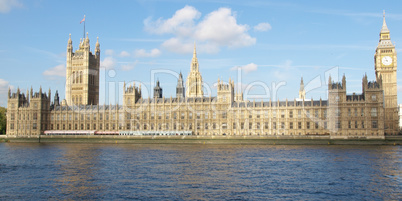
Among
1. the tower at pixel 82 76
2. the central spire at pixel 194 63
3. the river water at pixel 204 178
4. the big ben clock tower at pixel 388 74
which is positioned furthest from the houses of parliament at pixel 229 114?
the central spire at pixel 194 63

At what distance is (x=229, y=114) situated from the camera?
403 feet

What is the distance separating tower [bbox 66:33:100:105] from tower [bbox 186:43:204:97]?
4179 centimetres

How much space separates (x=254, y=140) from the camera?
108562 mm

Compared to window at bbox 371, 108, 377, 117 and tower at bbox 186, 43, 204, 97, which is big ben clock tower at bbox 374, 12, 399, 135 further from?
tower at bbox 186, 43, 204, 97

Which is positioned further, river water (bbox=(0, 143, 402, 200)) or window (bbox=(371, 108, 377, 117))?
window (bbox=(371, 108, 377, 117))

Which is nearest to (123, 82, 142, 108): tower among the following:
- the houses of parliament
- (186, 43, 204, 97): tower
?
the houses of parliament

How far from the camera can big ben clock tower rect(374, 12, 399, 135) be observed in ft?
406

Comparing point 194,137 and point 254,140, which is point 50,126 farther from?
point 254,140

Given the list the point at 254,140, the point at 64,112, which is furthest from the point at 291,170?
the point at 64,112

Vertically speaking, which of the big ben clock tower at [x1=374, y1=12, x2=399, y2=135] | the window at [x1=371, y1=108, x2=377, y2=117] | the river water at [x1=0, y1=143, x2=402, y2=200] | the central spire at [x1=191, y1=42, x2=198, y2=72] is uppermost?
the central spire at [x1=191, y1=42, x2=198, y2=72]

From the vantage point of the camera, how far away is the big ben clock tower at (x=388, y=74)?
12381cm

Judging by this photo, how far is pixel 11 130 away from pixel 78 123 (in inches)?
869

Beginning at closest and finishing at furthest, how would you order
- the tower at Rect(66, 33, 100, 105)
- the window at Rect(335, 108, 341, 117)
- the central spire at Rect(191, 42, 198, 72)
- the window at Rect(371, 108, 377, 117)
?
the window at Rect(371, 108, 377, 117) < the window at Rect(335, 108, 341, 117) < the tower at Rect(66, 33, 100, 105) < the central spire at Rect(191, 42, 198, 72)

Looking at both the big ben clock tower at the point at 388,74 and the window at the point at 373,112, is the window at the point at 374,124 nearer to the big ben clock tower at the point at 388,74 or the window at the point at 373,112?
the window at the point at 373,112
